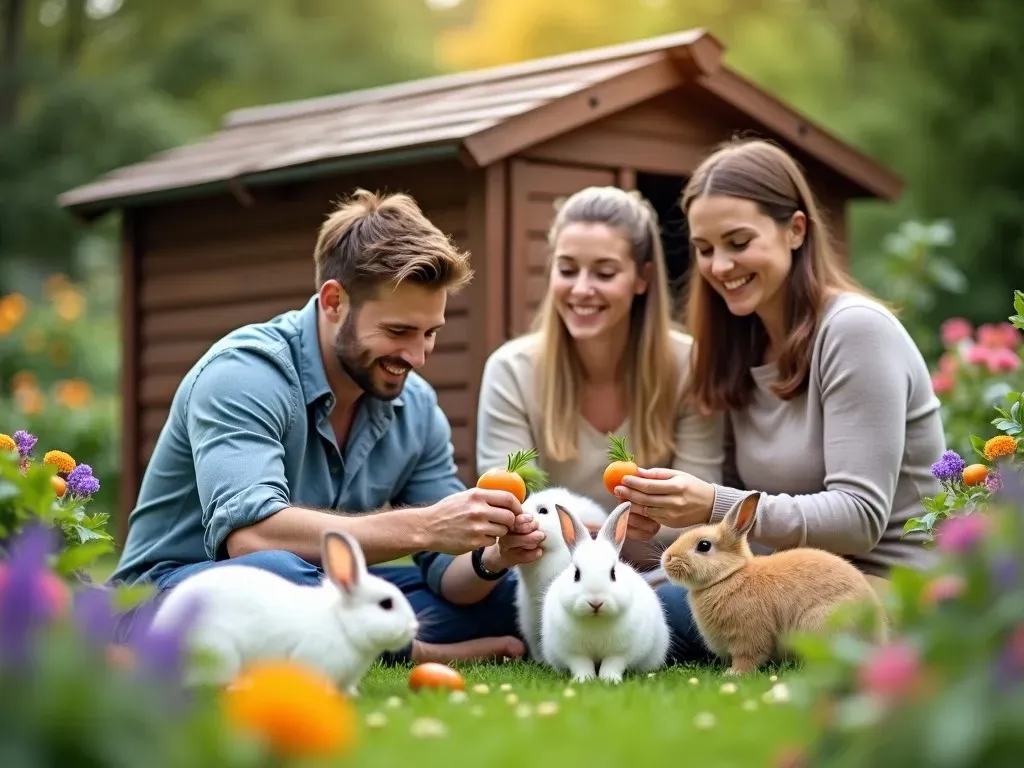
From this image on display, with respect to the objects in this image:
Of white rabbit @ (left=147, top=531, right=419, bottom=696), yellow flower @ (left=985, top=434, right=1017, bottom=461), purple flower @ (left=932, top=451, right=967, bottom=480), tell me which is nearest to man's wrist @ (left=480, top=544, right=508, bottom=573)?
white rabbit @ (left=147, top=531, right=419, bottom=696)

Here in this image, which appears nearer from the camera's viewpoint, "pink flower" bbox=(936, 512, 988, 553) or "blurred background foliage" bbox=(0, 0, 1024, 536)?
"pink flower" bbox=(936, 512, 988, 553)

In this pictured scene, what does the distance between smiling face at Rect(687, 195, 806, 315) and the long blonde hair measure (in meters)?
0.39

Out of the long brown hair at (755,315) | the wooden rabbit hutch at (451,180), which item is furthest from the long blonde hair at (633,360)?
the wooden rabbit hutch at (451,180)

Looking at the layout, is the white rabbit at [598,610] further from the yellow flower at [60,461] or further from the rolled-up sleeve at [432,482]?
the yellow flower at [60,461]

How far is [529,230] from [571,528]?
2881 mm

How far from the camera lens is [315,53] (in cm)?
2148

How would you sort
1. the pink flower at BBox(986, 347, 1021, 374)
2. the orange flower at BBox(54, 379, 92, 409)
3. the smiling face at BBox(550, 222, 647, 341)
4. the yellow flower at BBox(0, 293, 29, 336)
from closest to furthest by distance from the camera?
the smiling face at BBox(550, 222, 647, 341), the pink flower at BBox(986, 347, 1021, 374), the orange flower at BBox(54, 379, 92, 409), the yellow flower at BBox(0, 293, 29, 336)

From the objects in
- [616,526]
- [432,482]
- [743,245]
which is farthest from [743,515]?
[432,482]

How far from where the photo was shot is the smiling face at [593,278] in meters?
5.14

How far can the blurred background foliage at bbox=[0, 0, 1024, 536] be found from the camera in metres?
12.9

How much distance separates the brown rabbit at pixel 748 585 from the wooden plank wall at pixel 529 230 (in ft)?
8.56

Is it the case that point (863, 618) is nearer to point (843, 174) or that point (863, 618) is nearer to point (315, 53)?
point (843, 174)

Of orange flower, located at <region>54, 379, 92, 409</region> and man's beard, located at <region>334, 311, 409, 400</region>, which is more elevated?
man's beard, located at <region>334, 311, 409, 400</region>

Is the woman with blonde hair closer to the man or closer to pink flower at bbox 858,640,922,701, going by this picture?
the man
